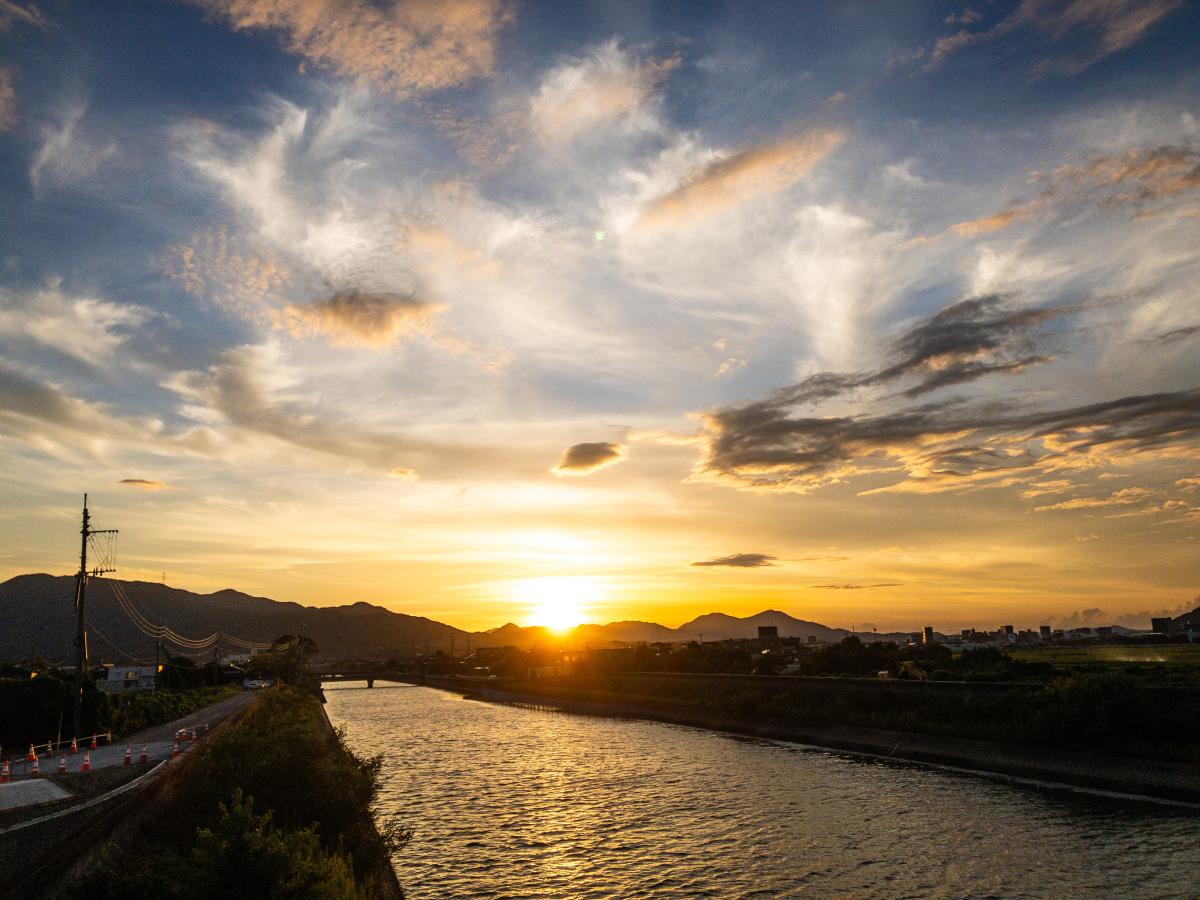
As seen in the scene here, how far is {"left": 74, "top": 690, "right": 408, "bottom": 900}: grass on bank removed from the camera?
521 inches

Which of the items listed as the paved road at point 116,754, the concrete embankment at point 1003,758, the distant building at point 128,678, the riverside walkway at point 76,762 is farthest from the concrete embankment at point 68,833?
the distant building at point 128,678

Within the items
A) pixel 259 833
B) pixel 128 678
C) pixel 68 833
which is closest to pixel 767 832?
pixel 68 833

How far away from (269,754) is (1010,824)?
3146cm

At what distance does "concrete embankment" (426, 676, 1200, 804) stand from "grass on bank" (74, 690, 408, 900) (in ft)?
123

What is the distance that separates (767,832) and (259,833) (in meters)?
27.2

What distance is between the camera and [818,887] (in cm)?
2647

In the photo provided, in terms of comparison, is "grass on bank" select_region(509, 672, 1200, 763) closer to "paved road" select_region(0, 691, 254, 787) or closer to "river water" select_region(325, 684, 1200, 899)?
"river water" select_region(325, 684, 1200, 899)

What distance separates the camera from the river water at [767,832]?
2703cm

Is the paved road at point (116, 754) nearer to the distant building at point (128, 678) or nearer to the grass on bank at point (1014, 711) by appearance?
the grass on bank at point (1014, 711)

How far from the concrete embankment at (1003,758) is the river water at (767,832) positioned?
1.96 meters

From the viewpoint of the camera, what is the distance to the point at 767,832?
3459 centimetres

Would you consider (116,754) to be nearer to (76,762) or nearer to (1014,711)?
(76,762)

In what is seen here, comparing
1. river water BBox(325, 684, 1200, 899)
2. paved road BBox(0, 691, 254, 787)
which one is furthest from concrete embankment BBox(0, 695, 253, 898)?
river water BBox(325, 684, 1200, 899)

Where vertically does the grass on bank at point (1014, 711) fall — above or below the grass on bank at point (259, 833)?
below
